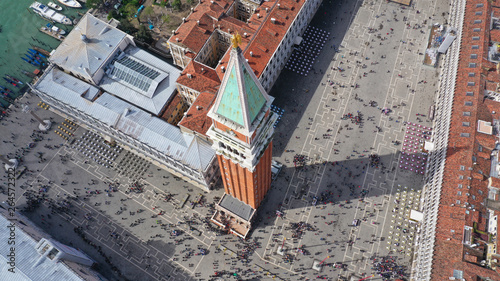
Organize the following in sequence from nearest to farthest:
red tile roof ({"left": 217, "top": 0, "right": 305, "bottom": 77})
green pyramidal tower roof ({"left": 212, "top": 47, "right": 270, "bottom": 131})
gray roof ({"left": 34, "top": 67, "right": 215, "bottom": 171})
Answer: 1. green pyramidal tower roof ({"left": 212, "top": 47, "right": 270, "bottom": 131})
2. gray roof ({"left": 34, "top": 67, "right": 215, "bottom": 171})
3. red tile roof ({"left": 217, "top": 0, "right": 305, "bottom": 77})

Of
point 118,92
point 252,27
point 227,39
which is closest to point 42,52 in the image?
point 118,92

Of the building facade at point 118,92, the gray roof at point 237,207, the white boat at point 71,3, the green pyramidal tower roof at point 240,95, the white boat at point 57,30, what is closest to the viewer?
the green pyramidal tower roof at point 240,95

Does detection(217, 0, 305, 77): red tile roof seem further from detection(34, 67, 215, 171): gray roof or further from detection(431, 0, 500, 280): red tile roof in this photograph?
detection(431, 0, 500, 280): red tile roof

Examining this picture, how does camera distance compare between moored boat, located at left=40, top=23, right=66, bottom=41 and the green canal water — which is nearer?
the green canal water

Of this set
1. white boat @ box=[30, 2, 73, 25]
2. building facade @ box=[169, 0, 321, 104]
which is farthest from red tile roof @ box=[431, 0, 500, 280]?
white boat @ box=[30, 2, 73, 25]

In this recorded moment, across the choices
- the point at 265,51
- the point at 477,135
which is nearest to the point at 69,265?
the point at 265,51

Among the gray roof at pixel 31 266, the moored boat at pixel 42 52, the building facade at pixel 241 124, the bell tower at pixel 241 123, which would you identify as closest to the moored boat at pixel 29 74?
the moored boat at pixel 42 52

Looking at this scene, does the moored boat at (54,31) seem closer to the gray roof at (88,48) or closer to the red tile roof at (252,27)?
the gray roof at (88,48)

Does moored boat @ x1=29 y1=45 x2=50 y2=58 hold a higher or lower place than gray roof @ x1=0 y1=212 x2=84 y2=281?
higher
